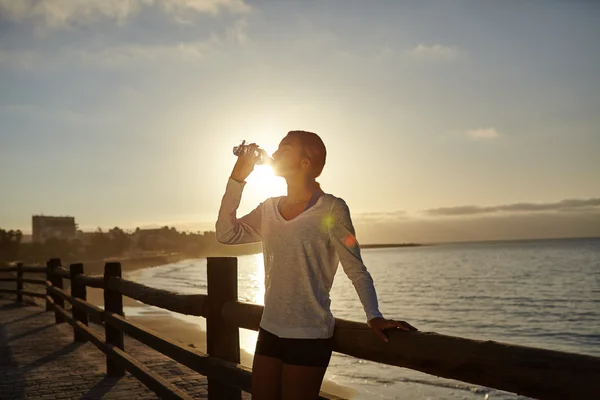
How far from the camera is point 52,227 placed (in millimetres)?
179750

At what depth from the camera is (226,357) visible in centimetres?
412

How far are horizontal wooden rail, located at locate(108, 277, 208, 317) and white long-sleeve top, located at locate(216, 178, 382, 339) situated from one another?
170 cm

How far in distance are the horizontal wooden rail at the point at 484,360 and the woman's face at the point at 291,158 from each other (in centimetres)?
80

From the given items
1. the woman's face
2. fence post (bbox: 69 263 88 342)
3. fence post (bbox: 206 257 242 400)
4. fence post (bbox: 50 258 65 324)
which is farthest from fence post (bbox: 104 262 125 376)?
fence post (bbox: 50 258 65 324)

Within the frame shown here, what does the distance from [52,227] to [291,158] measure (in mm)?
193541

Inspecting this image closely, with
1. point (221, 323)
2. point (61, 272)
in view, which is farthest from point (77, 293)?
point (221, 323)

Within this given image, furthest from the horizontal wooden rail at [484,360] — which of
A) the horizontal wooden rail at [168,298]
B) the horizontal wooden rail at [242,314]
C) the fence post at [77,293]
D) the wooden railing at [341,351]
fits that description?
the fence post at [77,293]

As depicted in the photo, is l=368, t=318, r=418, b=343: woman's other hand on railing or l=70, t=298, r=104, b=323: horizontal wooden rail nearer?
l=368, t=318, r=418, b=343: woman's other hand on railing

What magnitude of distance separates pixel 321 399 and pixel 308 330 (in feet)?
1.93

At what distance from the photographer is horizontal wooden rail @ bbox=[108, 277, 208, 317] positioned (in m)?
4.39

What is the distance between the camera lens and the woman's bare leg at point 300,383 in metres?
2.62

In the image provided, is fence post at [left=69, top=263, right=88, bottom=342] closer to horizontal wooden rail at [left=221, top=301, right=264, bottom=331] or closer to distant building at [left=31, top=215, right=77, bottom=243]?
horizontal wooden rail at [left=221, top=301, right=264, bottom=331]

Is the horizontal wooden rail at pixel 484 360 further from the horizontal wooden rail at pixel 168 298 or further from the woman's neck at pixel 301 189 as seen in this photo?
the horizontal wooden rail at pixel 168 298

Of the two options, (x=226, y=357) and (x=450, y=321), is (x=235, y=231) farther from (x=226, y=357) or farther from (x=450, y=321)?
(x=450, y=321)
